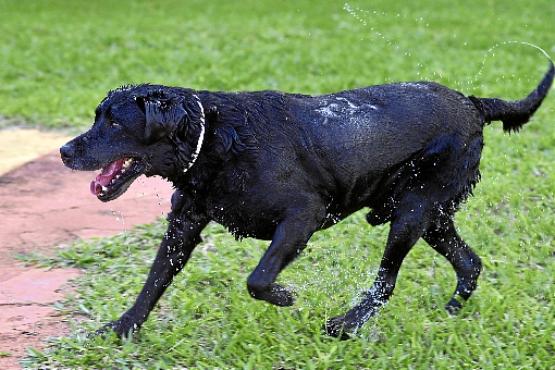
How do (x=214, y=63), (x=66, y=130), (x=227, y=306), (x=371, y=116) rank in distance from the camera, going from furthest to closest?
1. (x=214, y=63)
2. (x=66, y=130)
3. (x=227, y=306)
4. (x=371, y=116)

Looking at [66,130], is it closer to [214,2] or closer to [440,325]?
[440,325]

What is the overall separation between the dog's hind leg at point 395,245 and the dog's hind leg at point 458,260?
0.40 metres

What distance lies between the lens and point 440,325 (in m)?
4.79

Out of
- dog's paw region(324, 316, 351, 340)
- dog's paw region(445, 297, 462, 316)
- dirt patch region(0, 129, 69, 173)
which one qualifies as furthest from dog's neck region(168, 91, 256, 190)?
dirt patch region(0, 129, 69, 173)

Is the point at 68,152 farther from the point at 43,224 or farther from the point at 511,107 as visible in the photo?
the point at 511,107

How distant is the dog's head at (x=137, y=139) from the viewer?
13.4ft

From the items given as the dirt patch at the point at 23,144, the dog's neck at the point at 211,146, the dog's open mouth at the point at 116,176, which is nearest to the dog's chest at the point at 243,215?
the dog's neck at the point at 211,146

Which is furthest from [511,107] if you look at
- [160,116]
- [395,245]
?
[160,116]

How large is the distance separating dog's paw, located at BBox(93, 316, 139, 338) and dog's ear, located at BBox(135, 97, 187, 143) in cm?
102

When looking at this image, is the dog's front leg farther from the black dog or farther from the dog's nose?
the dog's nose

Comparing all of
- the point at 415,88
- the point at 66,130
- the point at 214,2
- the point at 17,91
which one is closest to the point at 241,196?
the point at 415,88

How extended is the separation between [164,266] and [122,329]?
38 centimetres

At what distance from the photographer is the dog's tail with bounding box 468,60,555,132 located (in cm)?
495

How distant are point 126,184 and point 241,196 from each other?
1.73 feet
